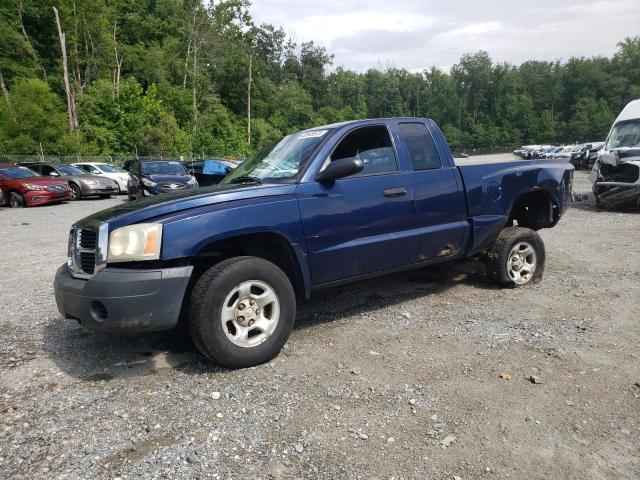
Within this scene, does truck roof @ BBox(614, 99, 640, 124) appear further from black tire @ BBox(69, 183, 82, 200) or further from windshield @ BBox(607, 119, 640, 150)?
black tire @ BBox(69, 183, 82, 200)

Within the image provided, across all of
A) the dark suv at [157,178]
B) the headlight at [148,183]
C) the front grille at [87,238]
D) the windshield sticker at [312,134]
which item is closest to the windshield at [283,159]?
the windshield sticker at [312,134]

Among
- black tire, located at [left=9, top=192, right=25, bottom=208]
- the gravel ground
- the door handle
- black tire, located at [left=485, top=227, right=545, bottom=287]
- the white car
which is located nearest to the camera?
the gravel ground

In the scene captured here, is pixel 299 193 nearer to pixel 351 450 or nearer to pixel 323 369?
pixel 323 369

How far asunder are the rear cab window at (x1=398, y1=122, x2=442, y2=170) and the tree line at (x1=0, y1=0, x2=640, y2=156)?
104 feet

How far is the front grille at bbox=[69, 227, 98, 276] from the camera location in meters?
3.58

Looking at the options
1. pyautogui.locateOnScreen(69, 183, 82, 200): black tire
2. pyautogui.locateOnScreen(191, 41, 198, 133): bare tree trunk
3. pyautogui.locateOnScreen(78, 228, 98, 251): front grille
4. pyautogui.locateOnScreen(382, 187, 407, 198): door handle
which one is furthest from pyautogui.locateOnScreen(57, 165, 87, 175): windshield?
pyautogui.locateOnScreen(191, 41, 198, 133): bare tree trunk

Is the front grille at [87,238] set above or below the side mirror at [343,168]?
below

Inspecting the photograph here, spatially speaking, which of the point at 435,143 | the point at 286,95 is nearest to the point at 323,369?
the point at 435,143

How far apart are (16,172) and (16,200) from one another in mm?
1226

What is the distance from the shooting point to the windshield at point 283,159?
4.26 metres

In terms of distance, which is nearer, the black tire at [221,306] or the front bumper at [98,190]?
A: the black tire at [221,306]

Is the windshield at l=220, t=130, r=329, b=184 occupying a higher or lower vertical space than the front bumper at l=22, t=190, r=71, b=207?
higher

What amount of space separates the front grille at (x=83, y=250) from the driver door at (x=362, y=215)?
1589 millimetres

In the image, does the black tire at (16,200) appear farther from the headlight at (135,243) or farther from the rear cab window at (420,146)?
the rear cab window at (420,146)
